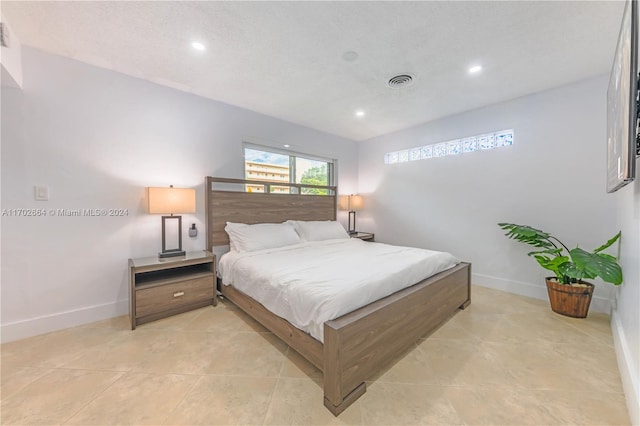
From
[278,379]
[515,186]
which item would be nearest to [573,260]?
[515,186]

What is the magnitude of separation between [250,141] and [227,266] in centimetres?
183

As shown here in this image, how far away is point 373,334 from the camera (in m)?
1.51

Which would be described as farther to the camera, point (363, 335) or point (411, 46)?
point (411, 46)

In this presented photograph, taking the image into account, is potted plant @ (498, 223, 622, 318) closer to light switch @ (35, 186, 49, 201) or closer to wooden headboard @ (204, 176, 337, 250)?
wooden headboard @ (204, 176, 337, 250)

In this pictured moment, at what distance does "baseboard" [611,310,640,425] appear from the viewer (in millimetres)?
1178

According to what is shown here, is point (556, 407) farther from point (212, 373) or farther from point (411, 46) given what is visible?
point (411, 46)

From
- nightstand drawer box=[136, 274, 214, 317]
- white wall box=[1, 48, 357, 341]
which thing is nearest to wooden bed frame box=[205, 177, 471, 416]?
nightstand drawer box=[136, 274, 214, 317]

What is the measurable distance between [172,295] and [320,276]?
5.43ft

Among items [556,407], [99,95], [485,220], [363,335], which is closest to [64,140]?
[99,95]

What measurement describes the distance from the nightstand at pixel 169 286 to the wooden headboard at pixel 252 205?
43 cm

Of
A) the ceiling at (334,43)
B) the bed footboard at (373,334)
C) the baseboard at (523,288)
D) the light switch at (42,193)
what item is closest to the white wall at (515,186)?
the baseboard at (523,288)

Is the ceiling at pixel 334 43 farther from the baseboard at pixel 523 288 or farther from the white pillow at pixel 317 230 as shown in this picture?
the baseboard at pixel 523 288

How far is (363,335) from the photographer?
4.73ft

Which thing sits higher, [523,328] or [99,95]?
[99,95]
